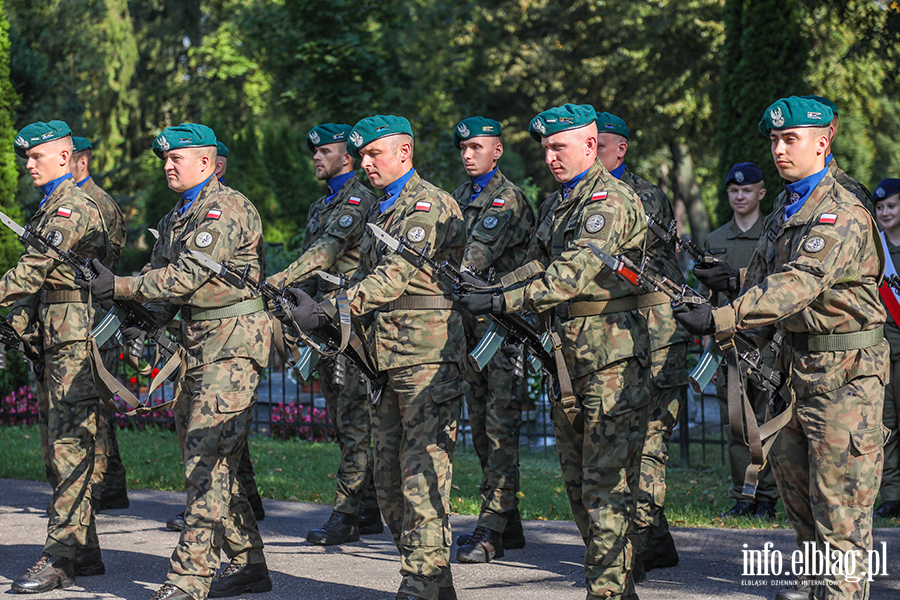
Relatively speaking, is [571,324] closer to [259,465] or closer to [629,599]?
[629,599]

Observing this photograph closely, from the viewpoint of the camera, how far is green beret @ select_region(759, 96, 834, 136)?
14.8ft

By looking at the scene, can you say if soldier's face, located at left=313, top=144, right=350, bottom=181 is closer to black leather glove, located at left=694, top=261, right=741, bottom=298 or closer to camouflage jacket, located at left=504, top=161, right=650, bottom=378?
camouflage jacket, located at left=504, top=161, right=650, bottom=378

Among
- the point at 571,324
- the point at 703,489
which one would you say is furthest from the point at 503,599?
the point at 703,489

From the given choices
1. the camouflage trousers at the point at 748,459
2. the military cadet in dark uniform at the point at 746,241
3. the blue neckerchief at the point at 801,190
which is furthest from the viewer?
the camouflage trousers at the point at 748,459

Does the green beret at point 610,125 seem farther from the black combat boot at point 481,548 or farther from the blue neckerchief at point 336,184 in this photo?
the black combat boot at point 481,548

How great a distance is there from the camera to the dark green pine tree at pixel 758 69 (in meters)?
14.6

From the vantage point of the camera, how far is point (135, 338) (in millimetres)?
5992

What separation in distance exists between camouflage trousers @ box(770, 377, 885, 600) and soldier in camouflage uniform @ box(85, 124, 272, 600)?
2.84 meters

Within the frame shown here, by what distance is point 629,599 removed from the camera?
4781 millimetres

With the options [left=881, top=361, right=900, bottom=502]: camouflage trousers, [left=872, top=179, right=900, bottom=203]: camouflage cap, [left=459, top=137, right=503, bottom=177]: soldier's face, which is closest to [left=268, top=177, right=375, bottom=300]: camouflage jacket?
[left=459, top=137, right=503, bottom=177]: soldier's face

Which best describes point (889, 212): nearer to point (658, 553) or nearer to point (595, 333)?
point (658, 553)

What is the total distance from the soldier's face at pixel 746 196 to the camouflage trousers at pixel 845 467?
299cm

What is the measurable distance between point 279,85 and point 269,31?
10.7 ft

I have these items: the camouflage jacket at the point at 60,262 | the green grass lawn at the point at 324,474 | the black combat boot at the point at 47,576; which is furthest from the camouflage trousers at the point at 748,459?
the black combat boot at the point at 47,576
